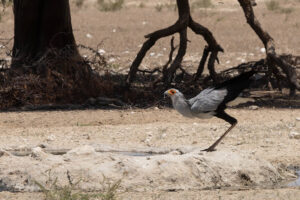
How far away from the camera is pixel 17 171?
755cm

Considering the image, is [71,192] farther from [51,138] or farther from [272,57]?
[272,57]

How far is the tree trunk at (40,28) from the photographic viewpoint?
14555mm

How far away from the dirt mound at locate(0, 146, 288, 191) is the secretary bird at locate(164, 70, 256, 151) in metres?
0.61

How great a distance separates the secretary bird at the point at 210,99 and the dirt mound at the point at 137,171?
610 mm

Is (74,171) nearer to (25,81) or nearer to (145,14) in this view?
(25,81)

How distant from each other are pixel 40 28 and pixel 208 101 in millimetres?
7129

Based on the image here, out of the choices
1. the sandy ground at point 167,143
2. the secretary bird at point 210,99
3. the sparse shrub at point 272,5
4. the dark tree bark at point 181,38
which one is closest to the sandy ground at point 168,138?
the sandy ground at point 167,143

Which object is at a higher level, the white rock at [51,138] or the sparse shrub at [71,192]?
the sparse shrub at [71,192]

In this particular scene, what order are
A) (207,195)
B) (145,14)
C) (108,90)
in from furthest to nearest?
(145,14) < (108,90) < (207,195)

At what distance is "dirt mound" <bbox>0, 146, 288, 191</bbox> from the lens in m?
7.47

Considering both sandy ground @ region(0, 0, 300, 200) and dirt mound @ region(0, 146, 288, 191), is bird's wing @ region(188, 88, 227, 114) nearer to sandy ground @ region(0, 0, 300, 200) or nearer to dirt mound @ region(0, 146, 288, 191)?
sandy ground @ region(0, 0, 300, 200)

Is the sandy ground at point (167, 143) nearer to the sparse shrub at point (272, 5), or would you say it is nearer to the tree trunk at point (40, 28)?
the tree trunk at point (40, 28)

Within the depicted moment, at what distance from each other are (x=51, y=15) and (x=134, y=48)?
9.47 m

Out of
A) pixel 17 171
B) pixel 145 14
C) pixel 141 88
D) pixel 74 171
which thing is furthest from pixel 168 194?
pixel 145 14
